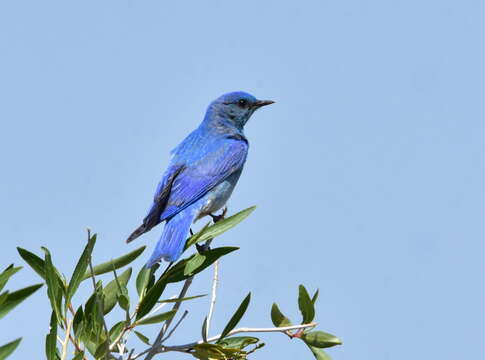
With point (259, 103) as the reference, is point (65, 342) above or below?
below

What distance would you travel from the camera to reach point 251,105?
790 centimetres

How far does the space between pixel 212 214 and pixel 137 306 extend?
2.82m

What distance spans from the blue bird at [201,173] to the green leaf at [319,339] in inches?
45.6

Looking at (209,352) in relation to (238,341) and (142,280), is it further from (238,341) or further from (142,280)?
(142,280)

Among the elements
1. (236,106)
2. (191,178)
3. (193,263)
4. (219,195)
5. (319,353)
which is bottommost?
(319,353)

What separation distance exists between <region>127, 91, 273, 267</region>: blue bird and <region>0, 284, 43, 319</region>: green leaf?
122 centimetres

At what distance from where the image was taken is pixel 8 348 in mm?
2998

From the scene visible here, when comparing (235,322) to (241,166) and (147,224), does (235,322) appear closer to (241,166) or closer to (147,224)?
(147,224)

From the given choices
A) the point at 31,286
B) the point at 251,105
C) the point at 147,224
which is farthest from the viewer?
the point at 251,105

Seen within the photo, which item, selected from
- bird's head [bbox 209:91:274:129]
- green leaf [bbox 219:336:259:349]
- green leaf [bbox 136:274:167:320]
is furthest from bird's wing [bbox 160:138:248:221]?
green leaf [bbox 219:336:259:349]

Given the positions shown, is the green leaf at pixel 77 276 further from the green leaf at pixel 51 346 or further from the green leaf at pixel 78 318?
the green leaf at pixel 51 346

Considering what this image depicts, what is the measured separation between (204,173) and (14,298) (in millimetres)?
3135

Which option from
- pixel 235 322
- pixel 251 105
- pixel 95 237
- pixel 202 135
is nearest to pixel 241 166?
pixel 202 135

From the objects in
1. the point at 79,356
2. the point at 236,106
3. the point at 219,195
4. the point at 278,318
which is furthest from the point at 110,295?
the point at 236,106
